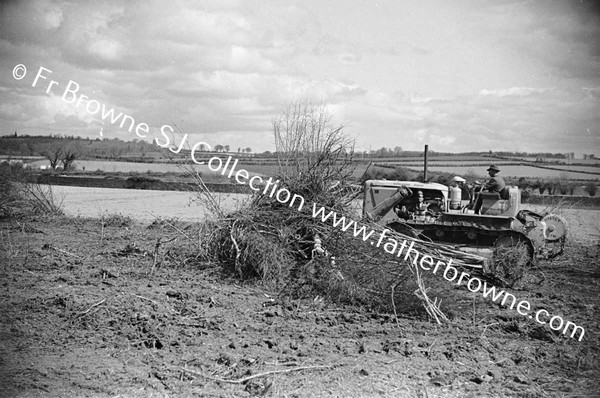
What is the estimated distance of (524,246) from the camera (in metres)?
11.2

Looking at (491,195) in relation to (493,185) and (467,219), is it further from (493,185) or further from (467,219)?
(467,219)

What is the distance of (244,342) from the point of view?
6633 millimetres

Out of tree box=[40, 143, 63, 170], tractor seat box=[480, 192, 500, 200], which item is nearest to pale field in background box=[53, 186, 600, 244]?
tractor seat box=[480, 192, 500, 200]

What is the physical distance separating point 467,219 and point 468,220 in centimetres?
3

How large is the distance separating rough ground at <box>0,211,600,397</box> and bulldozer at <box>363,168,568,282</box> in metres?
2.05

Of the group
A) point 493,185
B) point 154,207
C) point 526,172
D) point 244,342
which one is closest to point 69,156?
point 154,207

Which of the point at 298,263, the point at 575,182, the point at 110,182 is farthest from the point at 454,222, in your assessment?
the point at 110,182

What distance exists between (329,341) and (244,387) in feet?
5.19

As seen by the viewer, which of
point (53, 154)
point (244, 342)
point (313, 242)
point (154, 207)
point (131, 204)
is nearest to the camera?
point (244, 342)

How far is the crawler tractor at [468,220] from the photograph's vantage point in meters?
11.9

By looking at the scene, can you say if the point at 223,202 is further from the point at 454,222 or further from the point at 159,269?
the point at 454,222

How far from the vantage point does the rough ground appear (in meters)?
5.58

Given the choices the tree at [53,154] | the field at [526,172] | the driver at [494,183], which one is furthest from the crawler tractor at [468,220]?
the tree at [53,154]

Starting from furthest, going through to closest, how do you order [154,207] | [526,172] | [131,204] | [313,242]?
[526,172] < [131,204] < [154,207] < [313,242]
